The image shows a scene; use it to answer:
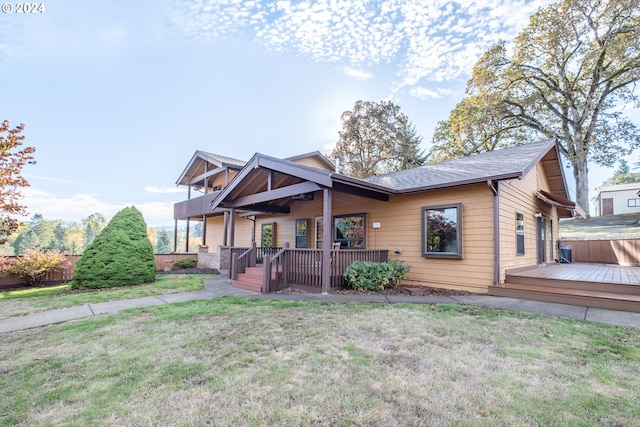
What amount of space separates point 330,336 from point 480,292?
4.92 metres

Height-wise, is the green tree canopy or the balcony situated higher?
the green tree canopy

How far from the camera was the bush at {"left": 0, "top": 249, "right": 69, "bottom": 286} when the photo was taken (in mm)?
9258

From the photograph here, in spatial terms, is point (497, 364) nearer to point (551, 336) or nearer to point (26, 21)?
point (551, 336)

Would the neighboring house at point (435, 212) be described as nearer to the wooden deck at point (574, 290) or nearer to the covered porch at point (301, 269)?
the covered porch at point (301, 269)

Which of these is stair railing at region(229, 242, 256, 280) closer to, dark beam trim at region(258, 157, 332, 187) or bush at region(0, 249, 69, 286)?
dark beam trim at region(258, 157, 332, 187)

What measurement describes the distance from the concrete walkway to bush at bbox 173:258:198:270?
25.5ft

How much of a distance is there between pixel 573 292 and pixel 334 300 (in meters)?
4.96

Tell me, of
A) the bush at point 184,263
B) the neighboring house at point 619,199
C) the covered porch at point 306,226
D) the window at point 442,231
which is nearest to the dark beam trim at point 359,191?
the covered porch at point 306,226

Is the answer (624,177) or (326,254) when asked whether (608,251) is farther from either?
(624,177)

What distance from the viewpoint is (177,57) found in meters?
13.7

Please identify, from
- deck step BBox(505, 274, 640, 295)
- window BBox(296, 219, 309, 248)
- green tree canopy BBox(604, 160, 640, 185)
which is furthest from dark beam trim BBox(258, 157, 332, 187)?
green tree canopy BBox(604, 160, 640, 185)

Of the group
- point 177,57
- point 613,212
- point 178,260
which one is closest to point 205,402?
point 178,260

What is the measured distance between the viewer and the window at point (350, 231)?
1002 cm

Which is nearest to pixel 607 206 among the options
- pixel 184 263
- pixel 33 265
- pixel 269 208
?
pixel 269 208
